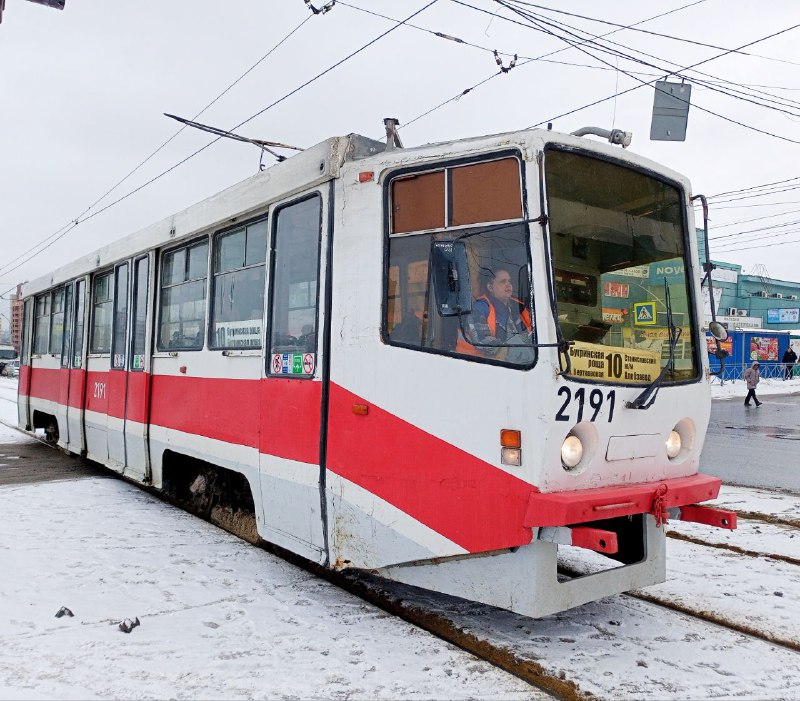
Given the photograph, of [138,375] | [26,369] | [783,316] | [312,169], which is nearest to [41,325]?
[26,369]

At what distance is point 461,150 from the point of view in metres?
4.03

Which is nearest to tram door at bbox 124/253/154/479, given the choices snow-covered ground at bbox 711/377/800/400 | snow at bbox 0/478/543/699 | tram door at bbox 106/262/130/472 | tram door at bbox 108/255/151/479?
tram door at bbox 108/255/151/479

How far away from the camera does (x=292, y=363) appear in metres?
4.92

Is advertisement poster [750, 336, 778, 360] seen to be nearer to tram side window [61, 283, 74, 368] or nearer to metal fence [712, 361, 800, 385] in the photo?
metal fence [712, 361, 800, 385]

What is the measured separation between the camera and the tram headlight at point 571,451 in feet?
12.3

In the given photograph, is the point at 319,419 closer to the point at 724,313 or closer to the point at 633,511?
the point at 633,511

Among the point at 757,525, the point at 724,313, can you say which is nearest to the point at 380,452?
the point at 757,525

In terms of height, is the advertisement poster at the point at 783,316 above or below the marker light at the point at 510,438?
above

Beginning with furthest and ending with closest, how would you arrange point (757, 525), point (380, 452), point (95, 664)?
point (757, 525) < point (380, 452) < point (95, 664)

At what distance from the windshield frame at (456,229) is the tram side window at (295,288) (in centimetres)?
65

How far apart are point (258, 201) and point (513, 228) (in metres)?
2.30

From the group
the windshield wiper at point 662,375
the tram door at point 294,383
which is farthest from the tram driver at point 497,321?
the tram door at point 294,383

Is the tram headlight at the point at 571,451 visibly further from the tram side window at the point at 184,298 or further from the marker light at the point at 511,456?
the tram side window at the point at 184,298

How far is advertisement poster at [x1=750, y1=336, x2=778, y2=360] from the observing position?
3716 cm
